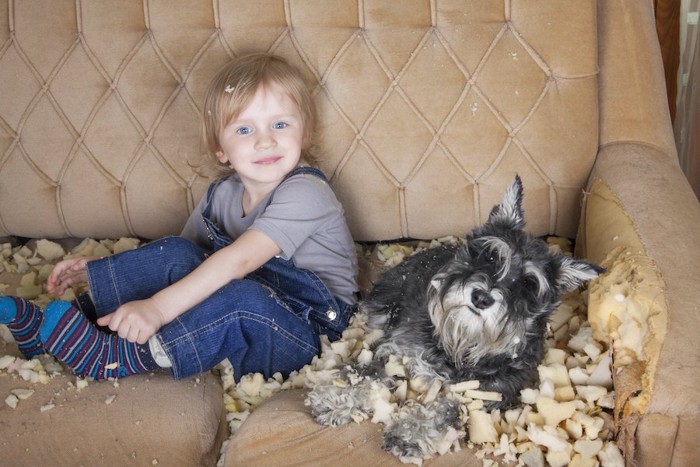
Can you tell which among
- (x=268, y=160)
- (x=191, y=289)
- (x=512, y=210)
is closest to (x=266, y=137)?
(x=268, y=160)

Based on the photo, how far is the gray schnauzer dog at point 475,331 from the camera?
180cm

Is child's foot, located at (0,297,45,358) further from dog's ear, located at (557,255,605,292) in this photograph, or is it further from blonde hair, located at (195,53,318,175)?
dog's ear, located at (557,255,605,292)

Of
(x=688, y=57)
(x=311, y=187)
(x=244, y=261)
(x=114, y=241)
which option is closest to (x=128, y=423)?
(x=244, y=261)

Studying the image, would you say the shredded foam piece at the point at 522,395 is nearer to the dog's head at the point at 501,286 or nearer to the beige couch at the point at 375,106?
the dog's head at the point at 501,286

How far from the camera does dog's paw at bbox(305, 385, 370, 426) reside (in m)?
1.85

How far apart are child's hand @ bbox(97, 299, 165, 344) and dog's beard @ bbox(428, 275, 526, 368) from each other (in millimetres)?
743

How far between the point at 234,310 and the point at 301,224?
35 cm

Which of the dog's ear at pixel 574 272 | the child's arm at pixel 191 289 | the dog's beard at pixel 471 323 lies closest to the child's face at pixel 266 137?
the child's arm at pixel 191 289

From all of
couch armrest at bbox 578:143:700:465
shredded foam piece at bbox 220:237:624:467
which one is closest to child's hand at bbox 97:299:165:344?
shredded foam piece at bbox 220:237:624:467

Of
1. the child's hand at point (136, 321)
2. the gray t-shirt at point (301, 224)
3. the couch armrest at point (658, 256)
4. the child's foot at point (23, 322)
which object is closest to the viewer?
the couch armrest at point (658, 256)

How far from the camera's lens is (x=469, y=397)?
6.32 ft

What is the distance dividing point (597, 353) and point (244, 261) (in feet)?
3.28

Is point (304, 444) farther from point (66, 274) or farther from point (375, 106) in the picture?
point (375, 106)

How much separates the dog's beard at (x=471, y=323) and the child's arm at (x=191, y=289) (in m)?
0.54
